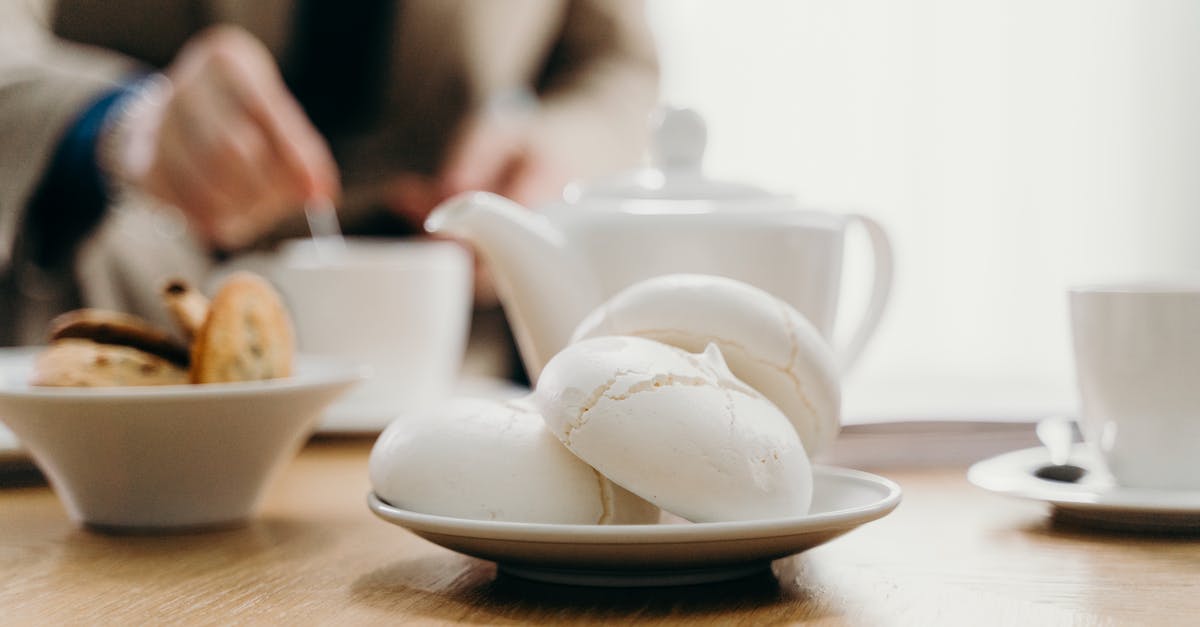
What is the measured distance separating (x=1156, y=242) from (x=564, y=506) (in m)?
2.08

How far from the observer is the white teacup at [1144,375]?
42cm

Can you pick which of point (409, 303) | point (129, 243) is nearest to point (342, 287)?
point (409, 303)

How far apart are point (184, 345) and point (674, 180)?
0.76 ft

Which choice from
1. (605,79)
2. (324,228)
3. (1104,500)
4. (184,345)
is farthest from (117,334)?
(605,79)

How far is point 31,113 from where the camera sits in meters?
1.03

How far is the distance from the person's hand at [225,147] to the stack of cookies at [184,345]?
48 cm

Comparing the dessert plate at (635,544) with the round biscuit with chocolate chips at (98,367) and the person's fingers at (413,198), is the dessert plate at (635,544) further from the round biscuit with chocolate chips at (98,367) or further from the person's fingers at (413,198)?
the person's fingers at (413,198)

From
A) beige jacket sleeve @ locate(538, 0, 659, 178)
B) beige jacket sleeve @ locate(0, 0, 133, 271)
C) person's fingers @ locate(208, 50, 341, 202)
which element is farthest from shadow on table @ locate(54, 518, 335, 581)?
beige jacket sleeve @ locate(538, 0, 659, 178)

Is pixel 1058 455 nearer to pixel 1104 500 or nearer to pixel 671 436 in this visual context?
pixel 1104 500

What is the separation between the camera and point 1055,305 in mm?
2129

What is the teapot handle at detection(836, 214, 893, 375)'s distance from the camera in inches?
21.5

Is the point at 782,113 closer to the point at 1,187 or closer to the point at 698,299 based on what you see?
the point at 1,187

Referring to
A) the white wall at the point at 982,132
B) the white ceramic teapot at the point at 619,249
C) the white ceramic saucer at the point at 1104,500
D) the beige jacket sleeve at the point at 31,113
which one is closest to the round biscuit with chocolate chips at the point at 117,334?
the white ceramic teapot at the point at 619,249

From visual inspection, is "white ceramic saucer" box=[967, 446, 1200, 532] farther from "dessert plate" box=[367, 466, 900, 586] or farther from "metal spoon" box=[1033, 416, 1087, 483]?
"dessert plate" box=[367, 466, 900, 586]
